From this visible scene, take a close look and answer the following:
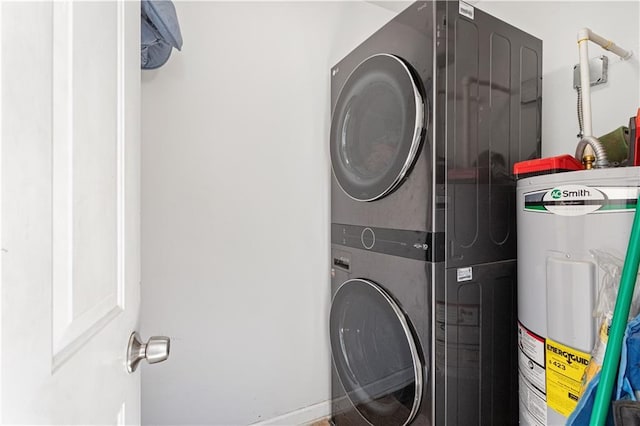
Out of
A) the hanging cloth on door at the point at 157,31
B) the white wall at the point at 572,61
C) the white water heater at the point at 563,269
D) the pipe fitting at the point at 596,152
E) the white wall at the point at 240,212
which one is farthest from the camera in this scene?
the white wall at the point at 240,212

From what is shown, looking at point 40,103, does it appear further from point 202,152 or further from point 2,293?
point 202,152

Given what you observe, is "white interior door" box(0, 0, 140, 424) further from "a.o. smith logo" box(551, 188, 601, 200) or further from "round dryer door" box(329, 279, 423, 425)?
"a.o. smith logo" box(551, 188, 601, 200)

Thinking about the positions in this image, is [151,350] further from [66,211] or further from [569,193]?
[569,193]

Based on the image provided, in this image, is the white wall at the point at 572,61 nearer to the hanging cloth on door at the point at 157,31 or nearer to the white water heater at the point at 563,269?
the white water heater at the point at 563,269

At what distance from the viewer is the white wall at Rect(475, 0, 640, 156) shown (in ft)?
4.22

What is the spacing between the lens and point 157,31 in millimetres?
1121

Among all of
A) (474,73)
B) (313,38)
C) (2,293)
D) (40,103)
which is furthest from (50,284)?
(313,38)

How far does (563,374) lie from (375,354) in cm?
65

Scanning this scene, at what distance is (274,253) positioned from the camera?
1668mm

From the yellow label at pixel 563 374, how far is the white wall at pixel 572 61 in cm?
100

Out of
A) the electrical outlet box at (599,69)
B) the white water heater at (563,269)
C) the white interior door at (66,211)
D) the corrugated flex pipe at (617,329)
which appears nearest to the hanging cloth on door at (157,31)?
the white interior door at (66,211)

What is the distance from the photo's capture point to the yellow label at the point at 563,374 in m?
0.80

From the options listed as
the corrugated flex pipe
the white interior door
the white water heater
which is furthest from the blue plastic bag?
the white interior door

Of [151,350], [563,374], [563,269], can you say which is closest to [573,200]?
[563,269]
